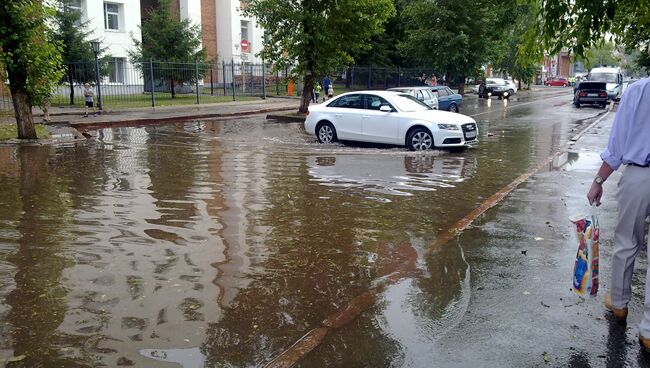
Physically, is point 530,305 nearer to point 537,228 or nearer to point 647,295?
point 647,295

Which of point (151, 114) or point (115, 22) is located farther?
point (115, 22)

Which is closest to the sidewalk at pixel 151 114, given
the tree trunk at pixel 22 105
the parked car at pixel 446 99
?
the tree trunk at pixel 22 105

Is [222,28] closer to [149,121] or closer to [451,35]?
[451,35]

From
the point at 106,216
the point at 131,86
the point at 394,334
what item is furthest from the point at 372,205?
the point at 131,86

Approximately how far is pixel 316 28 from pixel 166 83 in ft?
50.0

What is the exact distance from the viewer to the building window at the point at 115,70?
29.6 meters

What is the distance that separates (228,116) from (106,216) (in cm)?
1888

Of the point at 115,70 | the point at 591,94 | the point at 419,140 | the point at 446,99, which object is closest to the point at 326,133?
the point at 419,140

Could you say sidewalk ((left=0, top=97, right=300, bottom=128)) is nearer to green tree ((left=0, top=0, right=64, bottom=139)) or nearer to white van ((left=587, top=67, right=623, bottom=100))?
green tree ((left=0, top=0, right=64, bottom=139))

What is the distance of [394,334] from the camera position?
4121 mm

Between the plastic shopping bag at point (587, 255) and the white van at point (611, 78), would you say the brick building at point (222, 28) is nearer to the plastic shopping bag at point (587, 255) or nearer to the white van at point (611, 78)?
the white van at point (611, 78)

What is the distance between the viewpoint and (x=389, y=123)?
46.9ft

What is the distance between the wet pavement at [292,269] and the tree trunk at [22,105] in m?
4.60

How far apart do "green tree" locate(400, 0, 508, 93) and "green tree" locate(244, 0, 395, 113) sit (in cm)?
1831
